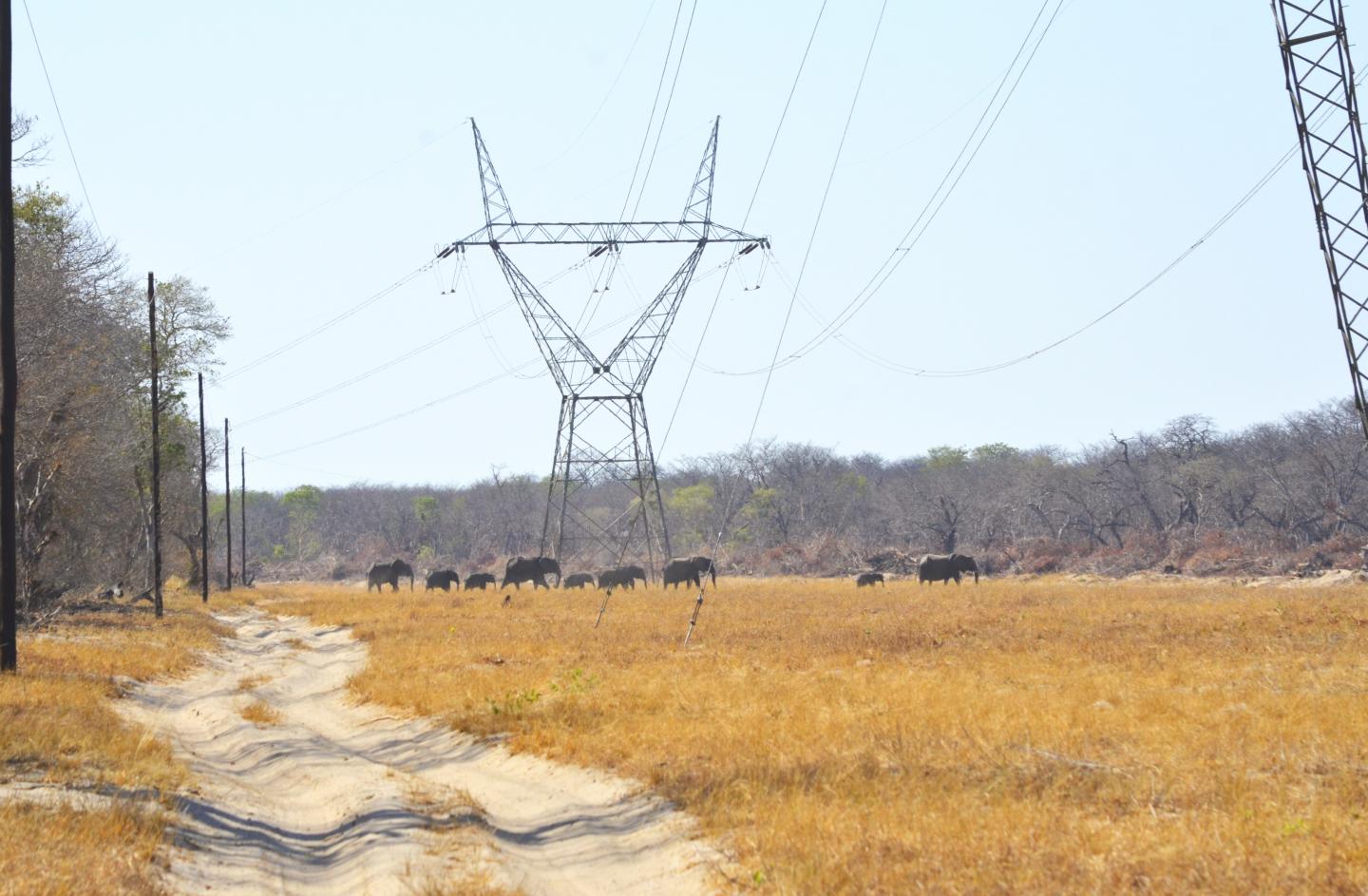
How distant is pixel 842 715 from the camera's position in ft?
47.9

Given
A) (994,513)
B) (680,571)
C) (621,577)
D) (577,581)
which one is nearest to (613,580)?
(621,577)

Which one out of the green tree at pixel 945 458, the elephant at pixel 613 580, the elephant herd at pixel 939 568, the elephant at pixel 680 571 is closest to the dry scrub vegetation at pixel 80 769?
the elephant at pixel 613 580

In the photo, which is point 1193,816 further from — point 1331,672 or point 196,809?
point 1331,672

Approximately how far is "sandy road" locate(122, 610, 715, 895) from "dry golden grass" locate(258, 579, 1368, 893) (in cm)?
49

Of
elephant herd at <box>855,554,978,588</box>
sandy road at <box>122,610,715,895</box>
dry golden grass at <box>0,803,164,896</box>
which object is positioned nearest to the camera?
dry golden grass at <box>0,803,164,896</box>

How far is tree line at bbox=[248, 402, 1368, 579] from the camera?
65750mm

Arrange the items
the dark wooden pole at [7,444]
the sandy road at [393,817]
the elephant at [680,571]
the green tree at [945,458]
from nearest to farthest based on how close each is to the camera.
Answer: the sandy road at [393,817] → the dark wooden pole at [7,444] → the elephant at [680,571] → the green tree at [945,458]

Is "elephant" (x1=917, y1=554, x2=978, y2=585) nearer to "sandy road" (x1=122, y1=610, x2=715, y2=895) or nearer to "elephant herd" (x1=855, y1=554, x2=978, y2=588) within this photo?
"elephant herd" (x1=855, y1=554, x2=978, y2=588)

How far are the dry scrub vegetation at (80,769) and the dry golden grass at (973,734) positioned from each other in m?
3.93

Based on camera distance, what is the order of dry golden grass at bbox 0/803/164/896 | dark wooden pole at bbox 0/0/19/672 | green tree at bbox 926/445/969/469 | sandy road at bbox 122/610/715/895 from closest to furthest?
dry golden grass at bbox 0/803/164/896
sandy road at bbox 122/610/715/895
dark wooden pole at bbox 0/0/19/672
green tree at bbox 926/445/969/469

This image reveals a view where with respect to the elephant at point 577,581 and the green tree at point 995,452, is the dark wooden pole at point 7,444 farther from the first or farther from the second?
the green tree at point 995,452

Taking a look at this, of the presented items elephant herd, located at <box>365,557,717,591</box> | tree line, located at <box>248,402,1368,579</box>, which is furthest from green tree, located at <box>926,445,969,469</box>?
elephant herd, located at <box>365,557,717,591</box>

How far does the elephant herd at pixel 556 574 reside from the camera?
53781 millimetres

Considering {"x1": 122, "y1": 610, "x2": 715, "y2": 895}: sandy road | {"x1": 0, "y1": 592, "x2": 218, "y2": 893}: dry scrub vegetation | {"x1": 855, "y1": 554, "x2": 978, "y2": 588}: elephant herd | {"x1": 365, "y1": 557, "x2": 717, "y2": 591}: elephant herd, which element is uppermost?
{"x1": 365, "y1": 557, "x2": 717, "y2": 591}: elephant herd
